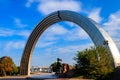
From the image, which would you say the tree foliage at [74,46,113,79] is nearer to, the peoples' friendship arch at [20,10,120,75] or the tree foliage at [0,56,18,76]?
the peoples' friendship arch at [20,10,120,75]

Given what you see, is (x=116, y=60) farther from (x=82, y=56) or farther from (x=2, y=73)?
(x=2, y=73)

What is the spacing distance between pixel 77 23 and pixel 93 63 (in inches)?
737

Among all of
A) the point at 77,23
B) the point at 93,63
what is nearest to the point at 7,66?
the point at 77,23

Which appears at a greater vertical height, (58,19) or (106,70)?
(58,19)

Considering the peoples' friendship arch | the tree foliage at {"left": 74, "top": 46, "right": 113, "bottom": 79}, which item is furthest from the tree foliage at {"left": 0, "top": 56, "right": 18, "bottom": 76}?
the tree foliage at {"left": 74, "top": 46, "right": 113, "bottom": 79}

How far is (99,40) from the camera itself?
53156 mm

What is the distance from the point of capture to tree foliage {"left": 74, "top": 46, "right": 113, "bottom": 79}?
41.9m

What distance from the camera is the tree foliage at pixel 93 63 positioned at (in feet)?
137

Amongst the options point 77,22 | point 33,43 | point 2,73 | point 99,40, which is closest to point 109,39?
point 99,40

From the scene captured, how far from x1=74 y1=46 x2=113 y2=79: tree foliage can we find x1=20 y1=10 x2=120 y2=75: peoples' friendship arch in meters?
5.80

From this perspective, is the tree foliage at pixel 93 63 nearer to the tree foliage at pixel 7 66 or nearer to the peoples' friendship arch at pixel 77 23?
the peoples' friendship arch at pixel 77 23

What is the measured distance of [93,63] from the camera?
42406 mm

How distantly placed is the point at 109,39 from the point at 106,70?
478 inches

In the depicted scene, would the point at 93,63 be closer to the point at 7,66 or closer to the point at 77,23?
the point at 77,23
